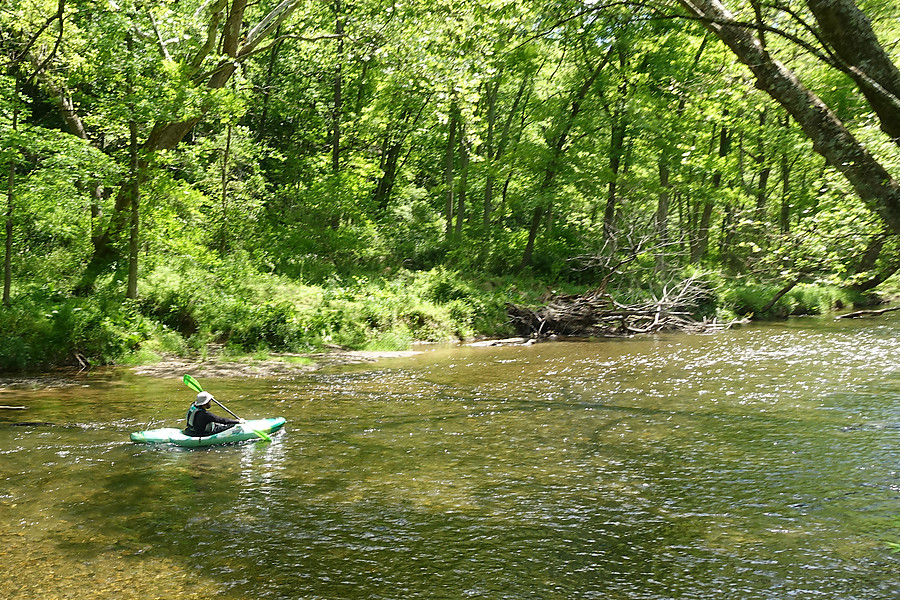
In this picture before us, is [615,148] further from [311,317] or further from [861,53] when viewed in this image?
[861,53]

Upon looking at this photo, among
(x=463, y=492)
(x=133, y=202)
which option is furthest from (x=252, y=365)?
(x=463, y=492)

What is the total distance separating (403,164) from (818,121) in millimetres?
28118

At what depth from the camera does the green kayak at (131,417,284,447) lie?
29.5ft

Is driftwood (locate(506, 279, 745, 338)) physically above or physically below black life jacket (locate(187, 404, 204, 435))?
above

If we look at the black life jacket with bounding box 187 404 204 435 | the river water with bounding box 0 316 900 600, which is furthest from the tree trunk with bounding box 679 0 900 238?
the black life jacket with bounding box 187 404 204 435

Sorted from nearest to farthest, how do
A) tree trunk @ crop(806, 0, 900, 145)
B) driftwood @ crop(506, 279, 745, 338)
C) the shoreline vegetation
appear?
tree trunk @ crop(806, 0, 900, 145) < the shoreline vegetation < driftwood @ crop(506, 279, 745, 338)

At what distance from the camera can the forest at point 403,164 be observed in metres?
6.49

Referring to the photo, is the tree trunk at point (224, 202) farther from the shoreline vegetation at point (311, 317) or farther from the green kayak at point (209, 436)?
the green kayak at point (209, 436)

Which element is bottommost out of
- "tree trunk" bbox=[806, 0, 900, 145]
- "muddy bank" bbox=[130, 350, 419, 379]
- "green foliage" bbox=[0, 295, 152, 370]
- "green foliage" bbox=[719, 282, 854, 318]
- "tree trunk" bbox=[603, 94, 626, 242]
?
"muddy bank" bbox=[130, 350, 419, 379]

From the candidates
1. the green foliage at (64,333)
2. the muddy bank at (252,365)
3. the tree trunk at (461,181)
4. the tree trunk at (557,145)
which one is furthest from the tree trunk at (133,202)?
the tree trunk at (557,145)

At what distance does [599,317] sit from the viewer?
21.3m

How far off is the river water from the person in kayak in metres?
0.26

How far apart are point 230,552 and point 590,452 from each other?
451cm

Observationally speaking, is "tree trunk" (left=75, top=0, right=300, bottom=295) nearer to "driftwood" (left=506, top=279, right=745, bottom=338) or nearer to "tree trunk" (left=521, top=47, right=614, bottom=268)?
"driftwood" (left=506, top=279, right=745, bottom=338)
